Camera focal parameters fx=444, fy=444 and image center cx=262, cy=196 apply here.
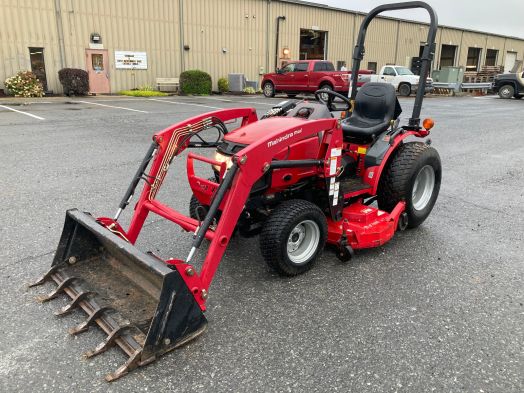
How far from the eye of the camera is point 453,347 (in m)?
2.69

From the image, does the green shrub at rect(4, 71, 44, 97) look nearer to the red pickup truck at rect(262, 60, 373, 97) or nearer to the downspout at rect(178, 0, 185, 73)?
the downspout at rect(178, 0, 185, 73)

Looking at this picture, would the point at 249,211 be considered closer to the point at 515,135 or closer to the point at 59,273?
the point at 59,273

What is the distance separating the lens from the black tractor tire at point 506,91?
25.3 metres

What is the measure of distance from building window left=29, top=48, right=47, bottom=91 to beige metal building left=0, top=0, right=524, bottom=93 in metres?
0.04

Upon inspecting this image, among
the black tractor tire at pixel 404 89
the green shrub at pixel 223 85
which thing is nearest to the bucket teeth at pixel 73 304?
the green shrub at pixel 223 85

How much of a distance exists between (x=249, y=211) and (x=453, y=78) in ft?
97.5

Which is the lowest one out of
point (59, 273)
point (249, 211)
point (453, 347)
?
point (453, 347)

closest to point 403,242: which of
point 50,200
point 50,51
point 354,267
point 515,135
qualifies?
point 354,267

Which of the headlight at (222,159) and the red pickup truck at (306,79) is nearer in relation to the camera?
the headlight at (222,159)

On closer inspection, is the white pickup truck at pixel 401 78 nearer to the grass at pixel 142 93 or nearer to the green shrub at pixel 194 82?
the green shrub at pixel 194 82

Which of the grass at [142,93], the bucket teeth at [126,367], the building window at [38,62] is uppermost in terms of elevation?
the building window at [38,62]

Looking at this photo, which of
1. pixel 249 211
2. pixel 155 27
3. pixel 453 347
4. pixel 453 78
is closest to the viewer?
pixel 453 347

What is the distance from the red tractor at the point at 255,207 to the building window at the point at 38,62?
59.4ft

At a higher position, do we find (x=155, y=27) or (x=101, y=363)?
(x=155, y=27)
